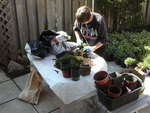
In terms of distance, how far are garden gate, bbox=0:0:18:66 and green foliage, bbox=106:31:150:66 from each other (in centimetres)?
173

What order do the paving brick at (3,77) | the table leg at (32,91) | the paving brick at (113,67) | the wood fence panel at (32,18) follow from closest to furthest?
the table leg at (32,91) < the paving brick at (3,77) < the paving brick at (113,67) < the wood fence panel at (32,18)

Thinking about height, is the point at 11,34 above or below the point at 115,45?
above

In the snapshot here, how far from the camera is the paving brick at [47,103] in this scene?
3.18m

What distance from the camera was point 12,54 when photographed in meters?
4.21

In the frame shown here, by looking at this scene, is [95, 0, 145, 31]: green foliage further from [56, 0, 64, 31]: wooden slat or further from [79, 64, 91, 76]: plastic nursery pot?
[79, 64, 91, 76]: plastic nursery pot

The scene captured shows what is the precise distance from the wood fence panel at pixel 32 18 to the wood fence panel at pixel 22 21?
81 millimetres

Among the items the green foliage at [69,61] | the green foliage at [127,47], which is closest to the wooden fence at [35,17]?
the green foliage at [127,47]

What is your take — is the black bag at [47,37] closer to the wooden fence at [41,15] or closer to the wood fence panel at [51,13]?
the wooden fence at [41,15]

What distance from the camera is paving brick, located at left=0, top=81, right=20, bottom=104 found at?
3.44m

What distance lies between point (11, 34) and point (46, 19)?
780mm

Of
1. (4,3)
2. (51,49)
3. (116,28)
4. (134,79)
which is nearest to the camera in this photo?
(134,79)

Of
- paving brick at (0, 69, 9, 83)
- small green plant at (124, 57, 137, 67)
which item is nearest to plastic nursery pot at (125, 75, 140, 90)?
small green plant at (124, 57, 137, 67)

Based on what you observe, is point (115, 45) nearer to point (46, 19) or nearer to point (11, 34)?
point (46, 19)

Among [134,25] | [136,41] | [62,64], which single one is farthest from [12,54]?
[134,25]
